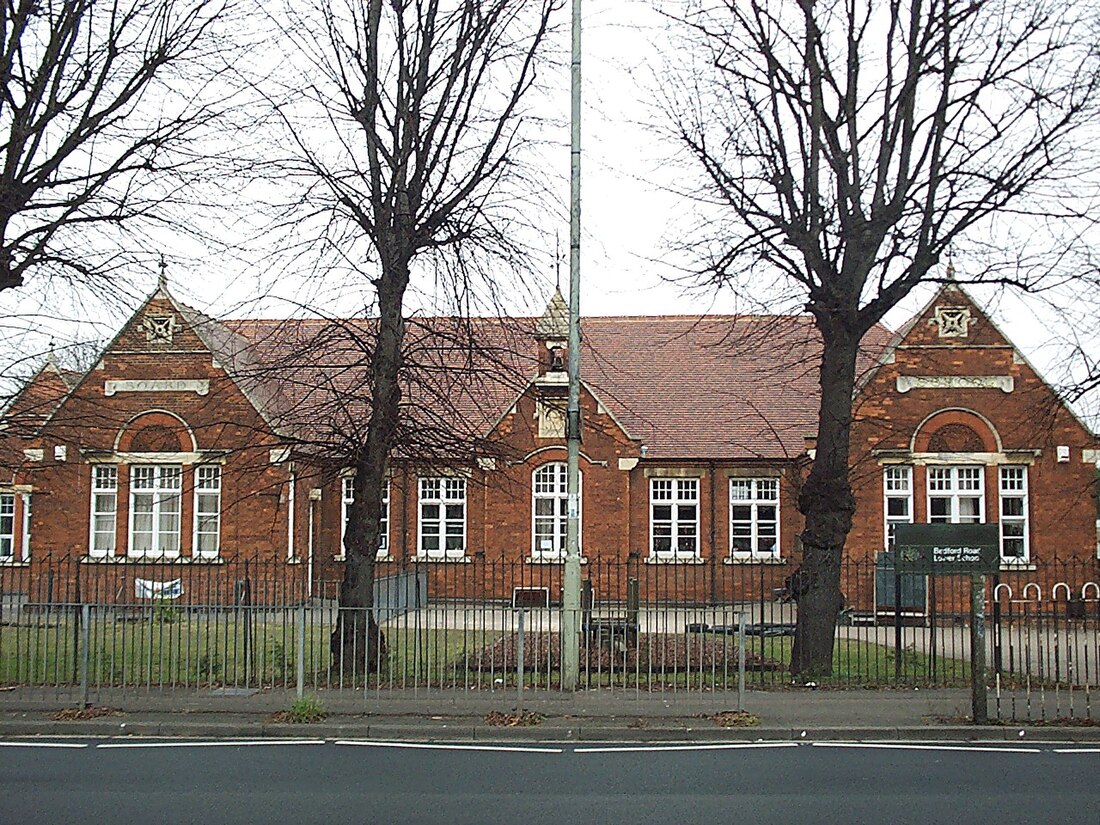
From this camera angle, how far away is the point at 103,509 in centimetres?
3181

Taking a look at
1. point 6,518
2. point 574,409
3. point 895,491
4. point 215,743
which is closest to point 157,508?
point 6,518

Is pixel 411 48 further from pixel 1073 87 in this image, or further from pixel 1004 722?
pixel 1004 722

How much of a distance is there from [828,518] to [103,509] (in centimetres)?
2162

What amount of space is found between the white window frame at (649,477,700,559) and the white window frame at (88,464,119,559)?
14289mm

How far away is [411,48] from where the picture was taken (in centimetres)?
1722

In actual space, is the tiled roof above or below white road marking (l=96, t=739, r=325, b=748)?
above

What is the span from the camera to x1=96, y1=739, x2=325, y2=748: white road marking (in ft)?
42.2

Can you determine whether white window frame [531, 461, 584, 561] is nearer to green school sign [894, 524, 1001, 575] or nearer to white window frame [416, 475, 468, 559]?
white window frame [416, 475, 468, 559]

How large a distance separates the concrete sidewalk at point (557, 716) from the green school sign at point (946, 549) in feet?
9.06

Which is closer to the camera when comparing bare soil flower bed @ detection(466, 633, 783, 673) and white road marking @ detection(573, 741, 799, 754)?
white road marking @ detection(573, 741, 799, 754)

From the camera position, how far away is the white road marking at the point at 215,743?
12.9 metres

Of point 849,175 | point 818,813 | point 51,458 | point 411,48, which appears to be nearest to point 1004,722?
point 818,813

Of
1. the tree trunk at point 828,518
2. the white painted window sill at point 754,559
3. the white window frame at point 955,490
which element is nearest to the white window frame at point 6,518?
the white painted window sill at point 754,559

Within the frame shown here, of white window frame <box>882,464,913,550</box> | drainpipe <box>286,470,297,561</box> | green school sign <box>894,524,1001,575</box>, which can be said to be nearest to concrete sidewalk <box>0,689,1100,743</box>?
green school sign <box>894,524,1001,575</box>
